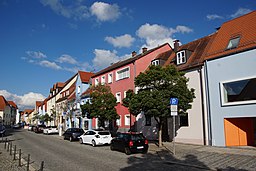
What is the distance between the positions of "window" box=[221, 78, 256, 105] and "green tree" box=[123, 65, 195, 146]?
2325mm

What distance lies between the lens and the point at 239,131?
663 inches

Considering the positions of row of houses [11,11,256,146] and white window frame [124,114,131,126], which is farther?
white window frame [124,114,131,126]

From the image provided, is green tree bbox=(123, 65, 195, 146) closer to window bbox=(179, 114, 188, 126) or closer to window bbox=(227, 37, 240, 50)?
window bbox=(179, 114, 188, 126)

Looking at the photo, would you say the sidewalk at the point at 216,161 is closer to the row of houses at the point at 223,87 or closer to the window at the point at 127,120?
the row of houses at the point at 223,87

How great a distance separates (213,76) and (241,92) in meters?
2.36

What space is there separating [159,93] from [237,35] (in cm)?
737

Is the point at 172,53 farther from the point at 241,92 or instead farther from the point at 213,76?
the point at 241,92

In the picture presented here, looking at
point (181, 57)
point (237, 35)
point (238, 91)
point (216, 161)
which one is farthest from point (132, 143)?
point (237, 35)

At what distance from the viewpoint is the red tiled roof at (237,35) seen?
51.7ft

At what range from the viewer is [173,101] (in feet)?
44.1

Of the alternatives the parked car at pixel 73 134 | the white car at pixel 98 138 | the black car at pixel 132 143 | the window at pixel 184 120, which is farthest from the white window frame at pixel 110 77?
the black car at pixel 132 143

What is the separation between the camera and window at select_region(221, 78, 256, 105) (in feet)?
49.5

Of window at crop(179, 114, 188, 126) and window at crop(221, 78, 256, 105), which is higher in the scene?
window at crop(221, 78, 256, 105)

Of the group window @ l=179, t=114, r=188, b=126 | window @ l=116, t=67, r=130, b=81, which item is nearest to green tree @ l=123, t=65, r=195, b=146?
window @ l=179, t=114, r=188, b=126
